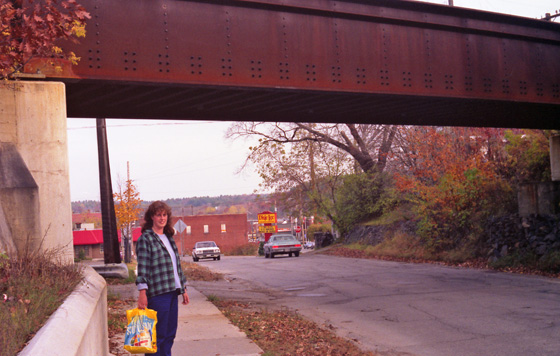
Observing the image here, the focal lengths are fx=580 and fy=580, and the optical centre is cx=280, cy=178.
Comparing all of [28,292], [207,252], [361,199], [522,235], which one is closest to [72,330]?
[28,292]

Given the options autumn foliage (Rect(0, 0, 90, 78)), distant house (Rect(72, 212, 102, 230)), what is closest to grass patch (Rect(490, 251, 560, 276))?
autumn foliage (Rect(0, 0, 90, 78))

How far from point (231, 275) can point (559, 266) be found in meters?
12.4

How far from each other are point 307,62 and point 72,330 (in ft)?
30.8

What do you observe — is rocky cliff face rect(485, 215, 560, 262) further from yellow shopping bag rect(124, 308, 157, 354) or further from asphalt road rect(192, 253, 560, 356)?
yellow shopping bag rect(124, 308, 157, 354)

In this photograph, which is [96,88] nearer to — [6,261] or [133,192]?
[6,261]

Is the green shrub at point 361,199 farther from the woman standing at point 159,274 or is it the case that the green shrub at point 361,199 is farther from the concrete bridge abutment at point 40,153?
the woman standing at point 159,274

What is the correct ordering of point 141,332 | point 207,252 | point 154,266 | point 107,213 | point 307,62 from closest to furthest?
point 141,332, point 154,266, point 307,62, point 107,213, point 207,252

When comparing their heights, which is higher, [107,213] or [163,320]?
[107,213]

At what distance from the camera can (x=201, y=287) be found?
1786cm

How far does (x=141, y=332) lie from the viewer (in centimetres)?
575

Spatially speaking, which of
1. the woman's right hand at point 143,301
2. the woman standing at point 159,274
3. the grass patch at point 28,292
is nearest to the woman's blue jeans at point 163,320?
the woman standing at point 159,274

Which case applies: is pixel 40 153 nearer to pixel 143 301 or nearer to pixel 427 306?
pixel 143 301

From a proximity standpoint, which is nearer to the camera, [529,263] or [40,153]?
[40,153]

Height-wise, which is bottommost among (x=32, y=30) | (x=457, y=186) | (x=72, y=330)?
(x=72, y=330)
